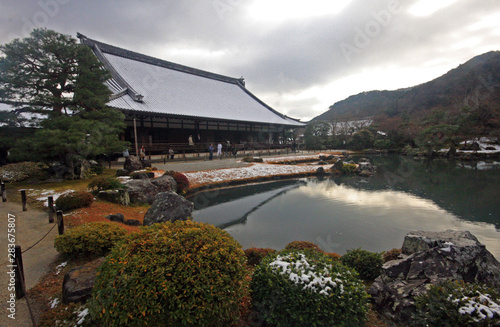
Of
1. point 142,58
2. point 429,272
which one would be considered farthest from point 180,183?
point 142,58

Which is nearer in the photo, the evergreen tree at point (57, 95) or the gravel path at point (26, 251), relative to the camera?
the gravel path at point (26, 251)

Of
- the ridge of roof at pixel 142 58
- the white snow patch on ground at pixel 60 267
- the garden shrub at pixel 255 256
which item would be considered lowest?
the garden shrub at pixel 255 256

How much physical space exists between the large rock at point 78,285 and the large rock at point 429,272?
400 centimetres

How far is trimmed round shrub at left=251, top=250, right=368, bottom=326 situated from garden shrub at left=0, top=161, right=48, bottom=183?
1422 cm

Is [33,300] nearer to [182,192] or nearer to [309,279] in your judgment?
[309,279]

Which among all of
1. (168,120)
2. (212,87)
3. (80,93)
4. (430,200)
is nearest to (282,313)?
(430,200)

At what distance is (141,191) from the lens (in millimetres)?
9172

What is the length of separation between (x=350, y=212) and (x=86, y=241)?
8.46 meters

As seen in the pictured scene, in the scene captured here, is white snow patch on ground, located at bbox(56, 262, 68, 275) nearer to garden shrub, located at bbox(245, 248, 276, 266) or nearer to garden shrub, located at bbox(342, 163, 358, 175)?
garden shrub, located at bbox(245, 248, 276, 266)

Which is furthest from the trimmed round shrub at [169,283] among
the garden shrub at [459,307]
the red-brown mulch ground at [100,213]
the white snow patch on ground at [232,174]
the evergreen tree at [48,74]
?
the evergreen tree at [48,74]

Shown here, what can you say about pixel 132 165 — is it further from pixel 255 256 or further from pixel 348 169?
pixel 348 169

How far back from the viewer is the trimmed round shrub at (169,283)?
2098 mm

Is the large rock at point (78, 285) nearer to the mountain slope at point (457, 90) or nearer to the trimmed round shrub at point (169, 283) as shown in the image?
the trimmed round shrub at point (169, 283)

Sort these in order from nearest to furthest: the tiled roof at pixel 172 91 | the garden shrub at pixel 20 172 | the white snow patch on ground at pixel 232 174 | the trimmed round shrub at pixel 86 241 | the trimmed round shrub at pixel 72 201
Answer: the trimmed round shrub at pixel 86 241 → the trimmed round shrub at pixel 72 201 → the garden shrub at pixel 20 172 → the white snow patch on ground at pixel 232 174 → the tiled roof at pixel 172 91
